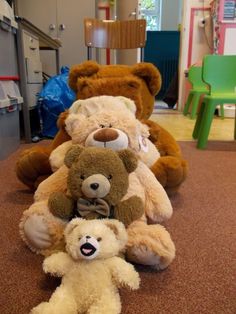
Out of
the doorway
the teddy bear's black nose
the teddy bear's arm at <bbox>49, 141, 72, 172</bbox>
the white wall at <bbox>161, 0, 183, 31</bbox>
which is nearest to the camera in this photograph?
the teddy bear's black nose

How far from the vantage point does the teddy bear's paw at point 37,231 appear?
0.53 metres

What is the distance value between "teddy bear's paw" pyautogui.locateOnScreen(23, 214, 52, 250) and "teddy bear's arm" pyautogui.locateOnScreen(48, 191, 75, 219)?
0.09 feet

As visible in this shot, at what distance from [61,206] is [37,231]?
0.06m

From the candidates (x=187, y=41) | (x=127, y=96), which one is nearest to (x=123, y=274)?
(x=127, y=96)

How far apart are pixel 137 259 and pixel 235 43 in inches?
115

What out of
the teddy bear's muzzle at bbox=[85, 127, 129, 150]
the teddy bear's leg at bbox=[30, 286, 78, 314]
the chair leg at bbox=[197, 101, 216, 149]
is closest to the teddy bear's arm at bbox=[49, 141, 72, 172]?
the teddy bear's muzzle at bbox=[85, 127, 129, 150]

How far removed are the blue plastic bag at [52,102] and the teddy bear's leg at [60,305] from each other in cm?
140

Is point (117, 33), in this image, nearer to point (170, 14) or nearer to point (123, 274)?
point (123, 274)

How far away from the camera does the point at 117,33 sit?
1574 millimetres

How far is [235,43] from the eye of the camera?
2.88 meters

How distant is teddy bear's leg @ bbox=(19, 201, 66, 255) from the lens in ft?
Result: 1.75

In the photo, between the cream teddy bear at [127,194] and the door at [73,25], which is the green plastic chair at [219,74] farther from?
the door at [73,25]

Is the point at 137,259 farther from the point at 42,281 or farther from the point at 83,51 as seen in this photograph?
the point at 83,51

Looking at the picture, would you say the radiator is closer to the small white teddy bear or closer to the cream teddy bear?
the cream teddy bear
